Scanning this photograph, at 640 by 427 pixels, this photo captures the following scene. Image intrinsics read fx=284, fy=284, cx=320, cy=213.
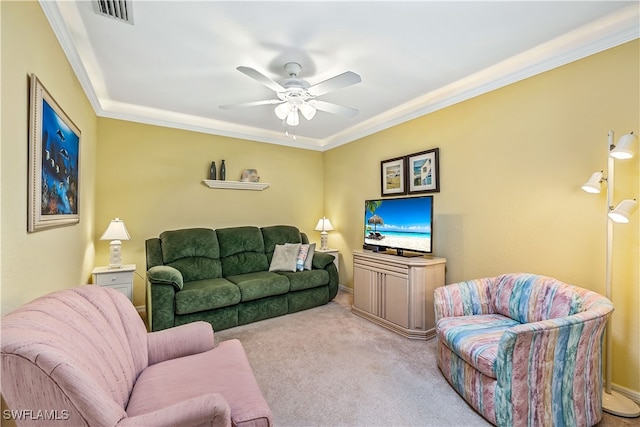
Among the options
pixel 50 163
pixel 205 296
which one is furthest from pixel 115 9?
pixel 205 296

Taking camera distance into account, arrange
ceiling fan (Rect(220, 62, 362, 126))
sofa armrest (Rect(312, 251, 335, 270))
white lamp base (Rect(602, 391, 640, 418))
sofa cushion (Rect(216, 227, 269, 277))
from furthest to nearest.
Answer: sofa armrest (Rect(312, 251, 335, 270)) < sofa cushion (Rect(216, 227, 269, 277)) < ceiling fan (Rect(220, 62, 362, 126)) < white lamp base (Rect(602, 391, 640, 418))

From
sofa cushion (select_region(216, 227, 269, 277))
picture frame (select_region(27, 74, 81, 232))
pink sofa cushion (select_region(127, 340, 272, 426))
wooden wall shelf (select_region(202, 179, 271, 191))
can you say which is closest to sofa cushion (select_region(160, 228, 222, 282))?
sofa cushion (select_region(216, 227, 269, 277))

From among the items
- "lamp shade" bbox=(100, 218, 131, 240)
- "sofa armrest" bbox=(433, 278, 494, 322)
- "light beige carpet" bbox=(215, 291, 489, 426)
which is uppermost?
"lamp shade" bbox=(100, 218, 131, 240)

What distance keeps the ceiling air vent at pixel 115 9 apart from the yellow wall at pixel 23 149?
297 millimetres

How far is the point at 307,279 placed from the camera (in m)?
3.71

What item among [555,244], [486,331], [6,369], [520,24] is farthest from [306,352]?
[520,24]

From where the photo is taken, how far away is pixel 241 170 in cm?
441

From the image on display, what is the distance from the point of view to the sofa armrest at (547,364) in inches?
60.7

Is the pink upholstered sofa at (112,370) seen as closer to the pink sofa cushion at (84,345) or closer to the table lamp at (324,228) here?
the pink sofa cushion at (84,345)

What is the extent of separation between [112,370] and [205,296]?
1857 millimetres

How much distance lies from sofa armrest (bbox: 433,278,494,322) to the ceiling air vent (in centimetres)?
298

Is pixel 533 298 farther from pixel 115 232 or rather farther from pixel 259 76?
pixel 115 232

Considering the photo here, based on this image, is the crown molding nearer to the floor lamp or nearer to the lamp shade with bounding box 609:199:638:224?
the floor lamp

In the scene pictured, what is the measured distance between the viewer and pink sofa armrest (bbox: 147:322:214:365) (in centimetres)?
165
